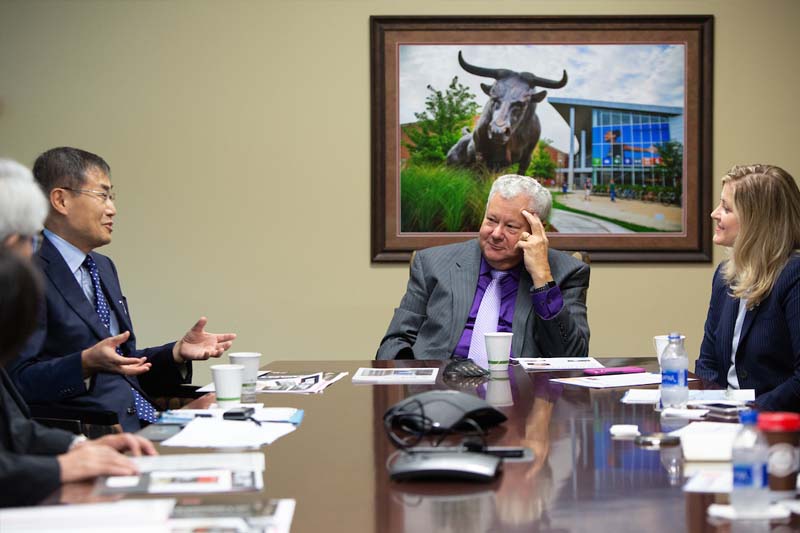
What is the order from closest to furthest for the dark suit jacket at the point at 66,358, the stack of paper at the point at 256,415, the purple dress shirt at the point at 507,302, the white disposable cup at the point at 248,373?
the stack of paper at the point at 256,415 < the white disposable cup at the point at 248,373 < the dark suit jacket at the point at 66,358 < the purple dress shirt at the point at 507,302

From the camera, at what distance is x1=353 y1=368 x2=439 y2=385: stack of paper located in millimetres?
2525

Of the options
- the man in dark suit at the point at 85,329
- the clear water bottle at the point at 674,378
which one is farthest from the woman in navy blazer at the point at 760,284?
the man in dark suit at the point at 85,329

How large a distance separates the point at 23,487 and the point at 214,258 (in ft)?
11.1

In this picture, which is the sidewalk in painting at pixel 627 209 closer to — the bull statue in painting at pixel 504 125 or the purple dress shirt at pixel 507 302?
the bull statue in painting at pixel 504 125

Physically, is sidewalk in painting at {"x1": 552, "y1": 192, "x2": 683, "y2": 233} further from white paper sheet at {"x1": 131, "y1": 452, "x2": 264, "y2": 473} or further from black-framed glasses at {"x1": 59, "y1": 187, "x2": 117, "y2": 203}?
→ white paper sheet at {"x1": 131, "y1": 452, "x2": 264, "y2": 473}

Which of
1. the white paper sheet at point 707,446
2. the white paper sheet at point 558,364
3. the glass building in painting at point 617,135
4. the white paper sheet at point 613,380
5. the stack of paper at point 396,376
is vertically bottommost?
the stack of paper at point 396,376

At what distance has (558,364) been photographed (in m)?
2.83

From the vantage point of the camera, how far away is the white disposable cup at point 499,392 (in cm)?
213

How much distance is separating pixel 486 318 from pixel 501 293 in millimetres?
136

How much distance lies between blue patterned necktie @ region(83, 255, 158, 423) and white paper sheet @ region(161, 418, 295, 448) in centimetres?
95

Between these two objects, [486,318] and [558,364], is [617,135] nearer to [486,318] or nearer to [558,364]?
[486,318]

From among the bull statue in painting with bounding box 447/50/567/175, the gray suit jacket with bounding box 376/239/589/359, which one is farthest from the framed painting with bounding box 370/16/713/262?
the gray suit jacket with bounding box 376/239/589/359

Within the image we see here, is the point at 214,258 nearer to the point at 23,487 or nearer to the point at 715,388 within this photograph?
the point at 715,388

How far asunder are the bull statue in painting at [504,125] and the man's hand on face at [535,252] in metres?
1.30
